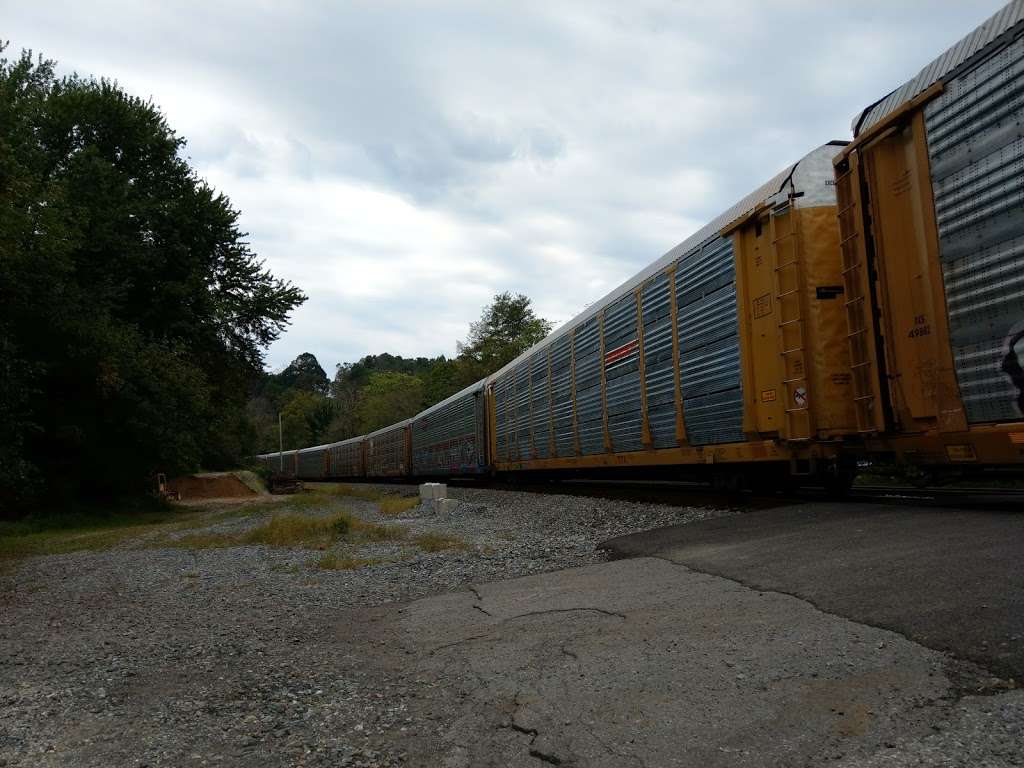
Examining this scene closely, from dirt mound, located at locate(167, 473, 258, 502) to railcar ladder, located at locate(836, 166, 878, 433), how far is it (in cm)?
3610

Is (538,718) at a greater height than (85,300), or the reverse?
(85,300)

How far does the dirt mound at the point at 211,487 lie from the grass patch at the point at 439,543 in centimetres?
3156

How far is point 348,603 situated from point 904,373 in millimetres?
5457

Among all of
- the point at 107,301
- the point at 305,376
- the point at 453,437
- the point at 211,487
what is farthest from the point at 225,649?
the point at 305,376

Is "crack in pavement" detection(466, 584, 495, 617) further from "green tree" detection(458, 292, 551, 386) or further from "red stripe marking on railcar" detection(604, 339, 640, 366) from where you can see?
"green tree" detection(458, 292, 551, 386)

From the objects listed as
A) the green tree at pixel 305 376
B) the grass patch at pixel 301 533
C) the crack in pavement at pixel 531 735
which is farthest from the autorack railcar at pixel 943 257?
the green tree at pixel 305 376

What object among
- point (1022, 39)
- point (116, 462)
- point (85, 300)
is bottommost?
point (116, 462)

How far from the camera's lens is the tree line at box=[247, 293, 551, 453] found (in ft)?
204

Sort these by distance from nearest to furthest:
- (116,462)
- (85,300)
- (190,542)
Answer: (190,542) < (85,300) < (116,462)

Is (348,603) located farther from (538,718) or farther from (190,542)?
(190,542)

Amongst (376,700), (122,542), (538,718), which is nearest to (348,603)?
(376,700)

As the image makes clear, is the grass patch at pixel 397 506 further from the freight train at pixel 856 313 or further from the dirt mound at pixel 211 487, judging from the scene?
the dirt mound at pixel 211 487

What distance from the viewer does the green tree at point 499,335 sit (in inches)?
2387

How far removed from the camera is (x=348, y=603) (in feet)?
19.9
